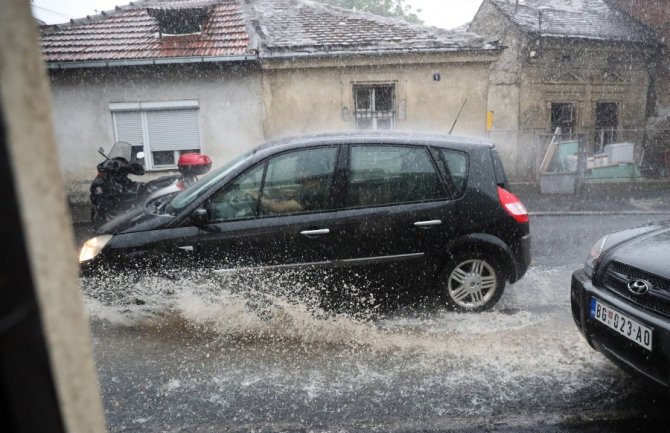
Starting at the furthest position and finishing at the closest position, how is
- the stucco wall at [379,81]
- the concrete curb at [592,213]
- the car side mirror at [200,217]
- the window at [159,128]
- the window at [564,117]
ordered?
the window at [564,117] → the stucco wall at [379,81] → the window at [159,128] → the concrete curb at [592,213] → the car side mirror at [200,217]

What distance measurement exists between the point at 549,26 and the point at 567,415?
58.9ft

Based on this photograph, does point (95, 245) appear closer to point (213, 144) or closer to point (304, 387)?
point (304, 387)

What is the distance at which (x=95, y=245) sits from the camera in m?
3.88

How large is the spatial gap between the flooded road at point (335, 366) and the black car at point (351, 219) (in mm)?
299

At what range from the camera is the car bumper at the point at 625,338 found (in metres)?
2.42

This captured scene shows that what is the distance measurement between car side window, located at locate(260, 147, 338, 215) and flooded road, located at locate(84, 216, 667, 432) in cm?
74

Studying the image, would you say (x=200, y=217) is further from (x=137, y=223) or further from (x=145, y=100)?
(x=145, y=100)

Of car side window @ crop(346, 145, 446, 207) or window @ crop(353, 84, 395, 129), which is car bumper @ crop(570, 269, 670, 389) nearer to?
car side window @ crop(346, 145, 446, 207)

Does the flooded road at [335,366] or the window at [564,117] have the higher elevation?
the window at [564,117]

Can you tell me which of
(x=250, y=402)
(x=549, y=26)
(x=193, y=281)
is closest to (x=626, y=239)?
(x=250, y=402)

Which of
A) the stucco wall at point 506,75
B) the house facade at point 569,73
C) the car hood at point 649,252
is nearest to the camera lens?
the car hood at point 649,252

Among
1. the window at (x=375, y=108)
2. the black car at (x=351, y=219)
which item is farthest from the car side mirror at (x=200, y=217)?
the window at (x=375, y=108)

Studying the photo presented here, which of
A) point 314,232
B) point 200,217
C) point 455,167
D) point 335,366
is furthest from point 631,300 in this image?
point 200,217

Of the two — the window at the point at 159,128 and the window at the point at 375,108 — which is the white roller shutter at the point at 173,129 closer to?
the window at the point at 159,128
